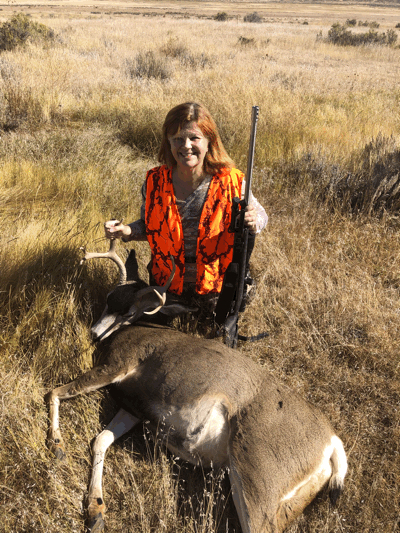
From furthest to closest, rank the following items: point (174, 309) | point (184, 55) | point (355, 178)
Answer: point (184, 55)
point (355, 178)
point (174, 309)

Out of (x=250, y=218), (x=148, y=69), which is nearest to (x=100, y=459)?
(x=250, y=218)

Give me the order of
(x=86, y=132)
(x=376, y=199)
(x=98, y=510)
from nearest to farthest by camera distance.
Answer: (x=98, y=510) → (x=376, y=199) → (x=86, y=132)

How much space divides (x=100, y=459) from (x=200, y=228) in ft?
5.49

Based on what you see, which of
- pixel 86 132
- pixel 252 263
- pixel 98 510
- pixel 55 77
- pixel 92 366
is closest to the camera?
pixel 98 510

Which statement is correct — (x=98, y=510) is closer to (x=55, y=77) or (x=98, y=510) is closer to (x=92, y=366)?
(x=92, y=366)

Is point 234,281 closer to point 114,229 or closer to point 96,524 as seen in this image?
point 114,229

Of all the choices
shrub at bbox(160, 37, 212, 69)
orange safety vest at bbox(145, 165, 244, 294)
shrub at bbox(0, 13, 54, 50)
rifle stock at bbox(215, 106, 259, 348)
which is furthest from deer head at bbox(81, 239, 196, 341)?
shrub at bbox(0, 13, 54, 50)

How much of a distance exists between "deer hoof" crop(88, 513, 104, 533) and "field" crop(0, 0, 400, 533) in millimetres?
66

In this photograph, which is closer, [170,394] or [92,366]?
[170,394]

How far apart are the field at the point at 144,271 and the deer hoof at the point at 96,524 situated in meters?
0.07

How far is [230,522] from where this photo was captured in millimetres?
2305

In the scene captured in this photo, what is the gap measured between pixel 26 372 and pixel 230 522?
1542 millimetres

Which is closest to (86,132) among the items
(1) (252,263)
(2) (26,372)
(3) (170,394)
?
(1) (252,263)

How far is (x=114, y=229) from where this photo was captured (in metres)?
3.05
